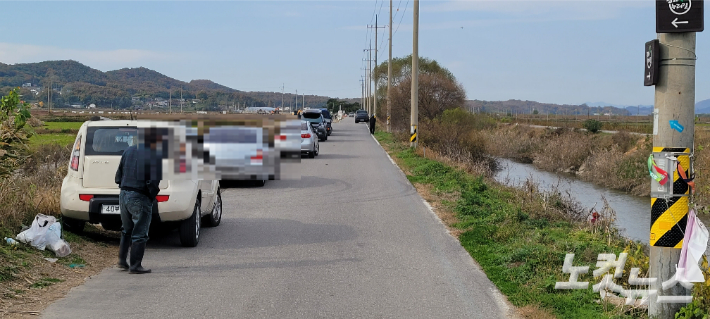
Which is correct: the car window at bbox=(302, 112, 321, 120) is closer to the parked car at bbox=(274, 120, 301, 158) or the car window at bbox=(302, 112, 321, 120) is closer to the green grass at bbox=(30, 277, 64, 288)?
the parked car at bbox=(274, 120, 301, 158)

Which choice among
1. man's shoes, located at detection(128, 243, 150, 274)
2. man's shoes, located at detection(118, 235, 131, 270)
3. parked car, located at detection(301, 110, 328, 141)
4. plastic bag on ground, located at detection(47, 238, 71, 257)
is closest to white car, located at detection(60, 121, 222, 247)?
plastic bag on ground, located at detection(47, 238, 71, 257)

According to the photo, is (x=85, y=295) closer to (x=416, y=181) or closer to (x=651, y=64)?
(x=651, y=64)

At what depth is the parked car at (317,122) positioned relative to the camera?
39.4 metres

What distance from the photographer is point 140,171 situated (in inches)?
295

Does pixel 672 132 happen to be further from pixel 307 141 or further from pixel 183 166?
pixel 307 141

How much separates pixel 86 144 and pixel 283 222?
3646mm

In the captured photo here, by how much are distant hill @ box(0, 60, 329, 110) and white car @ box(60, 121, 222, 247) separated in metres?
23.3

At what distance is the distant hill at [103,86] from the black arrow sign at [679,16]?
2811 centimetres

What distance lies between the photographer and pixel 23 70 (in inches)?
2184

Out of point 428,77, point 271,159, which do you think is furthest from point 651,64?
point 428,77

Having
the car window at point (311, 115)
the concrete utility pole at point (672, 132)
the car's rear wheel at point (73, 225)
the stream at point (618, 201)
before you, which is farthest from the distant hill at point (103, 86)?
the concrete utility pole at point (672, 132)

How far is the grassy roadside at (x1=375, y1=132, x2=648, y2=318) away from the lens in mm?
6496

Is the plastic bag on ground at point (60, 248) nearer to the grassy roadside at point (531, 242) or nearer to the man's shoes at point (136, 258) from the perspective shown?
the man's shoes at point (136, 258)

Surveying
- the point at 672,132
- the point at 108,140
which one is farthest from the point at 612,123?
the point at 672,132
